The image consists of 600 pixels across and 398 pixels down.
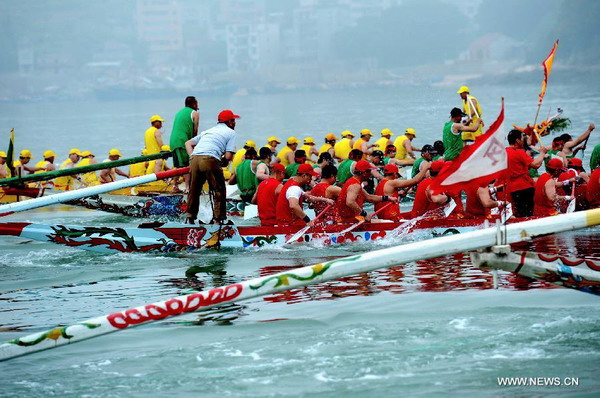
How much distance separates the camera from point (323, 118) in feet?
319

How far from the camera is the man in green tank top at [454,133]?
2183 centimetres

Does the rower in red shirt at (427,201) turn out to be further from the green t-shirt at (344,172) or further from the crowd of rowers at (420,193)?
the green t-shirt at (344,172)

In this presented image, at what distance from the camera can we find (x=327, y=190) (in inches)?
675

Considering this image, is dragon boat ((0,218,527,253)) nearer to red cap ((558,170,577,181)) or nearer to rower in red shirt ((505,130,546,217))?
rower in red shirt ((505,130,546,217))

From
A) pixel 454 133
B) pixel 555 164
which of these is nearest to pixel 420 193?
pixel 555 164

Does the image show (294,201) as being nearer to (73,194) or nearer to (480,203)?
(480,203)

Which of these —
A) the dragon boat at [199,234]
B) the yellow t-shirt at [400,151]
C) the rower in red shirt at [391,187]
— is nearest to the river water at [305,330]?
the dragon boat at [199,234]

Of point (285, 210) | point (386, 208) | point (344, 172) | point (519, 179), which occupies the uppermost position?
point (519, 179)

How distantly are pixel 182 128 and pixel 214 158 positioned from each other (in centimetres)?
135

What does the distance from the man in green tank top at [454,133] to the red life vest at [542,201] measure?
5.22 meters

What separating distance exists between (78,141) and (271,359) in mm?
74543

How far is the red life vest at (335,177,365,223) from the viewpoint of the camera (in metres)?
16.6

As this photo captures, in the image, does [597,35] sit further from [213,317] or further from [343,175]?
[213,317]

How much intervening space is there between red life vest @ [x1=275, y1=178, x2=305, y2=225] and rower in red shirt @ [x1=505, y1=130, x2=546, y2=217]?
3.26 metres
